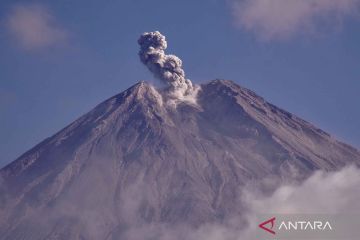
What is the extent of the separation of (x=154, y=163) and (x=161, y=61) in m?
17.0

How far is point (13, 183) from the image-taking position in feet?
524

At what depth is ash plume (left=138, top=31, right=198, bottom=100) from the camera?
169875mm

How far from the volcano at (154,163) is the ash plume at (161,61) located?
2.62 m

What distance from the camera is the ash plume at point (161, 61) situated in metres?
170

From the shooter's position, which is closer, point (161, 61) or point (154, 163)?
point (154, 163)

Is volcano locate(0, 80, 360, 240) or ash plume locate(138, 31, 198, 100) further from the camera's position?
ash plume locate(138, 31, 198, 100)

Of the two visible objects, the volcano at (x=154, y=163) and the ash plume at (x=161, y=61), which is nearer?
the volcano at (x=154, y=163)

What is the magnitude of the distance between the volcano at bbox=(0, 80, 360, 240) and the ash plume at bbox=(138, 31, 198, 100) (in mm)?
2621

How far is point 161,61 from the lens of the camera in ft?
557

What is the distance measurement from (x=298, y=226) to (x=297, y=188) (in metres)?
39.6

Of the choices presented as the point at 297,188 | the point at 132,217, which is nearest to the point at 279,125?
the point at 297,188

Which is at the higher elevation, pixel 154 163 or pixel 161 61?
pixel 161 61

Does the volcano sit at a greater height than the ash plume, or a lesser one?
lesser

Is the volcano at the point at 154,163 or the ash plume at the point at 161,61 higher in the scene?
the ash plume at the point at 161,61
